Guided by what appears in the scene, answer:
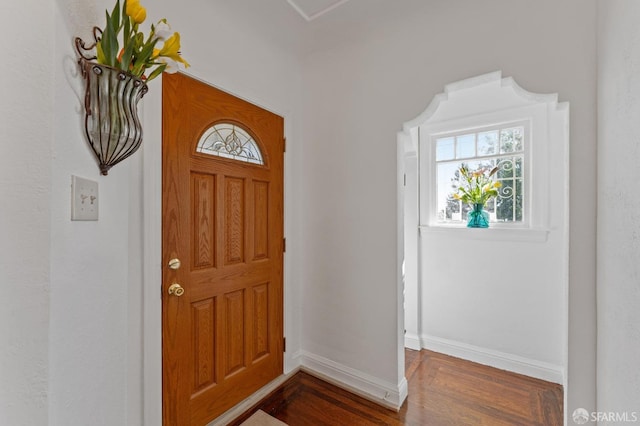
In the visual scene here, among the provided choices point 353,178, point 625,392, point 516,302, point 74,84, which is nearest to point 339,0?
point 353,178

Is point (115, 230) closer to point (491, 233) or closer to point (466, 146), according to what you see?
point (491, 233)

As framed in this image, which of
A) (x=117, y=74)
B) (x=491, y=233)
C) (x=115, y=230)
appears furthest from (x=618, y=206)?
(x=115, y=230)

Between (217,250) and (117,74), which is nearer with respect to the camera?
(117,74)

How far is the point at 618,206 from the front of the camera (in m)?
0.92

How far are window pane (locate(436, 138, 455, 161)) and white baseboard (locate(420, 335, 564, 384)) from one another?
5.74ft

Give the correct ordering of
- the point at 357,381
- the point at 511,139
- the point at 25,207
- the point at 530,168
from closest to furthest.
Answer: the point at 25,207 < the point at 357,381 < the point at 530,168 < the point at 511,139

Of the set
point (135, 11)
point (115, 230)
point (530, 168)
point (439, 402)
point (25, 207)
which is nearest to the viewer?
point (25, 207)

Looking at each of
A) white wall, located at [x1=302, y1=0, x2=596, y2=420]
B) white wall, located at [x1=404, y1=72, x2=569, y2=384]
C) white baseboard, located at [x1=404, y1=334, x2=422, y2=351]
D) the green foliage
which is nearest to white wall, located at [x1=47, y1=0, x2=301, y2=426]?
white wall, located at [x1=302, y1=0, x2=596, y2=420]

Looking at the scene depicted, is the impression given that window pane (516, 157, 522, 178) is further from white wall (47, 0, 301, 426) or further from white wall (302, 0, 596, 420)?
white wall (47, 0, 301, 426)

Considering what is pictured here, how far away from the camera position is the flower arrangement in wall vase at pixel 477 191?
2.36 meters

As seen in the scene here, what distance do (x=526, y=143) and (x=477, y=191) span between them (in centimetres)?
53

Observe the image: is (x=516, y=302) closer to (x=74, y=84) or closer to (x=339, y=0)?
(x=339, y=0)

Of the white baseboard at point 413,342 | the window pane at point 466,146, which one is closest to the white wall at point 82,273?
the white baseboard at point 413,342

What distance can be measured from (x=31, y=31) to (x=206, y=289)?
131 centimetres
